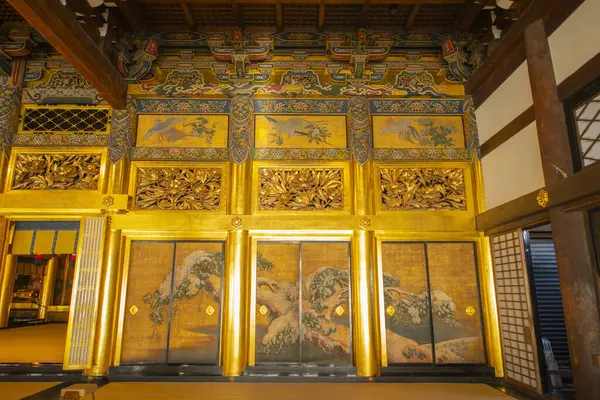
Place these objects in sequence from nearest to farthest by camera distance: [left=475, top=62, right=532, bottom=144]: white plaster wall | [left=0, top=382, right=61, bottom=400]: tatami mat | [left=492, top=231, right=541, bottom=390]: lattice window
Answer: [left=0, top=382, right=61, bottom=400]: tatami mat, [left=492, top=231, right=541, bottom=390]: lattice window, [left=475, top=62, right=532, bottom=144]: white plaster wall

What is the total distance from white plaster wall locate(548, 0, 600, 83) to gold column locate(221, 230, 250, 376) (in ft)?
13.0

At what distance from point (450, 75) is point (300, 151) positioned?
2.54m

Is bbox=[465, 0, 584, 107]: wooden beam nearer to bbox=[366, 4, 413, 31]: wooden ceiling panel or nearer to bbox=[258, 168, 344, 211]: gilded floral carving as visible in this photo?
bbox=[366, 4, 413, 31]: wooden ceiling panel

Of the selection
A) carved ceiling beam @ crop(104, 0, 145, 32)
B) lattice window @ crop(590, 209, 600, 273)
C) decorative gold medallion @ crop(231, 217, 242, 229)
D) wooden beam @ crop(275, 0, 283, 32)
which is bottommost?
lattice window @ crop(590, 209, 600, 273)

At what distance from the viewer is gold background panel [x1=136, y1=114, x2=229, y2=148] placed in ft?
17.6

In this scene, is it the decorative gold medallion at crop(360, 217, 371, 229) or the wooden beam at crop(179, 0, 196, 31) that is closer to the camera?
the decorative gold medallion at crop(360, 217, 371, 229)

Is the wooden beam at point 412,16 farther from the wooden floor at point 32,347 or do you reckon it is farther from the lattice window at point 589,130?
the wooden floor at point 32,347

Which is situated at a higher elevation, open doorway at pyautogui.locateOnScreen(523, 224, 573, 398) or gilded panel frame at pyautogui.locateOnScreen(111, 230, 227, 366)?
gilded panel frame at pyautogui.locateOnScreen(111, 230, 227, 366)

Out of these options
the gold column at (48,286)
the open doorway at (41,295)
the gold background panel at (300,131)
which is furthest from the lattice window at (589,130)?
the gold column at (48,286)

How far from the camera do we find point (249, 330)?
477cm

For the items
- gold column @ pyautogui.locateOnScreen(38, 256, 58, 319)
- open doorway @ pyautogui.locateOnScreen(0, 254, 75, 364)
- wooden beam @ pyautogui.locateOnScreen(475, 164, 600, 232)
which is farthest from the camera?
gold column @ pyautogui.locateOnScreen(38, 256, 58, 319)

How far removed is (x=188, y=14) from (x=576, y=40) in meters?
4.66

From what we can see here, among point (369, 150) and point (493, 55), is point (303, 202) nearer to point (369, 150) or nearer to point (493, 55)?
point (369, 150)

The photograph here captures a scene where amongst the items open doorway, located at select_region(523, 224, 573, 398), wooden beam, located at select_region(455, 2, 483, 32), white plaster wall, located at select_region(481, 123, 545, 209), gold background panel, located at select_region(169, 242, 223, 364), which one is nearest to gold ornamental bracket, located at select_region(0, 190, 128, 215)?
gold background panel, located at select_region(169, 242, 223, 364)
